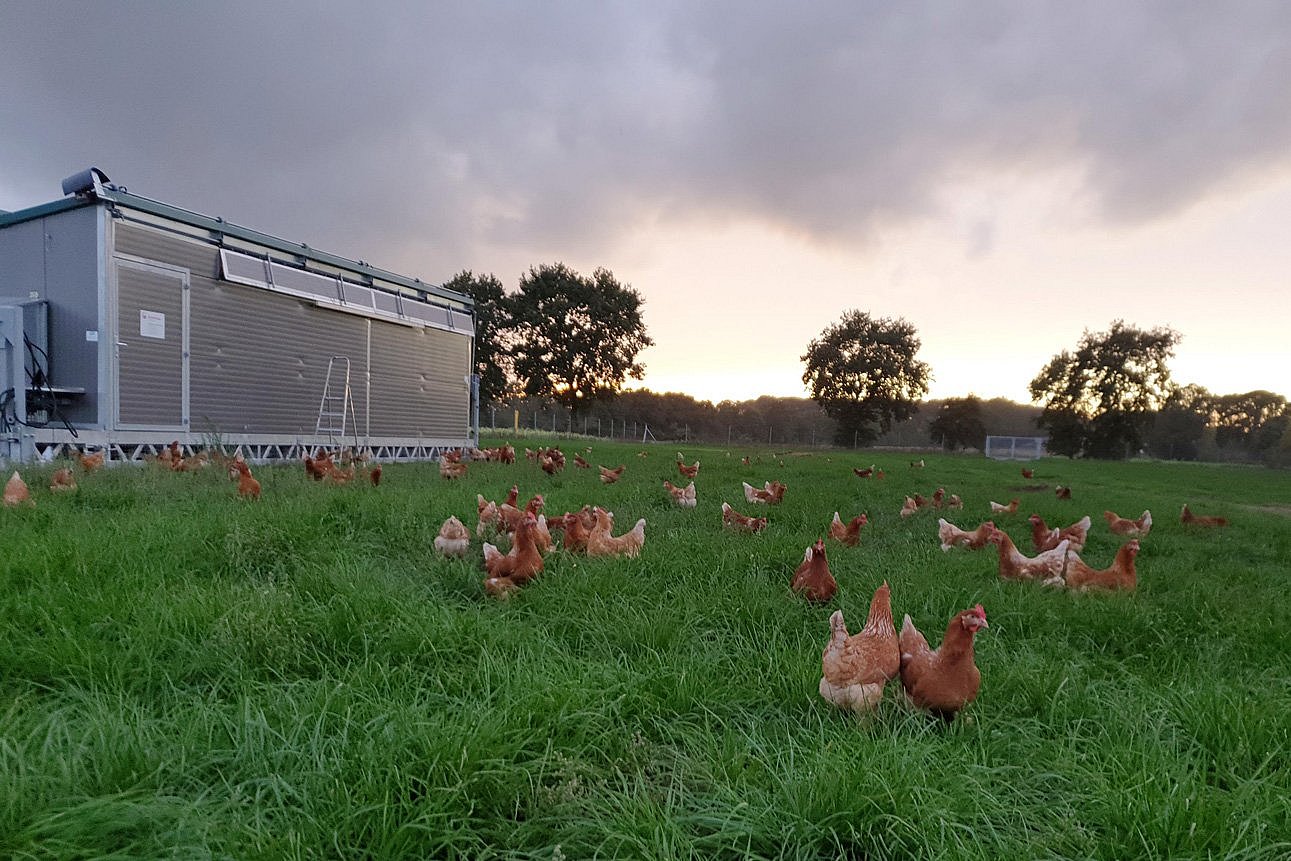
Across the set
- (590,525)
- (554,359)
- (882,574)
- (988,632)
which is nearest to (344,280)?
(590,525)

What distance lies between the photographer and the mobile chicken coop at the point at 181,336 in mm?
7109

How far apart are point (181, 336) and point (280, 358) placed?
1.61 metres

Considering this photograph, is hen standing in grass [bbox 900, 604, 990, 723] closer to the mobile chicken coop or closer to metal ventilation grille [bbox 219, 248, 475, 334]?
the mobile chicken coop

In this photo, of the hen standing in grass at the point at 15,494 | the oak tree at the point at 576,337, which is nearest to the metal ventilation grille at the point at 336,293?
the hen standing in grass at the point at 15,494

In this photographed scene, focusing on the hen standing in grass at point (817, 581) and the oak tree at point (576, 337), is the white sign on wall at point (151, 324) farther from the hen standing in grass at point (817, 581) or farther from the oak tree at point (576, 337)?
the oak tree at point (576, 337)

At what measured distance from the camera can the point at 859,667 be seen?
1815 millimetres

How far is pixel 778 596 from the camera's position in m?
2.92

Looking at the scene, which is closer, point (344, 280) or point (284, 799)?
point (284, 799)

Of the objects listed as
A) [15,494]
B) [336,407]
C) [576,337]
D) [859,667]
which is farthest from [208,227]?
[576,337]

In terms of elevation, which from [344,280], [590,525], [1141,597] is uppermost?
[344,280]

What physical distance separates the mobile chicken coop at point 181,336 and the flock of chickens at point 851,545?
4.73 ft

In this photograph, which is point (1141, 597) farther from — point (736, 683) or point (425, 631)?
point (425, 631)

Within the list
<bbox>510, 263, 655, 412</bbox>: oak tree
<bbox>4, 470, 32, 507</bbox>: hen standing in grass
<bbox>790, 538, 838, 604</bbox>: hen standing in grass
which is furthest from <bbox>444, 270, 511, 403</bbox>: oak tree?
<bbox>790, 538, 838, 604</bbox>: hen standing in grass

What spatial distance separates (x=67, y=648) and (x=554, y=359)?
30022 millimetres
